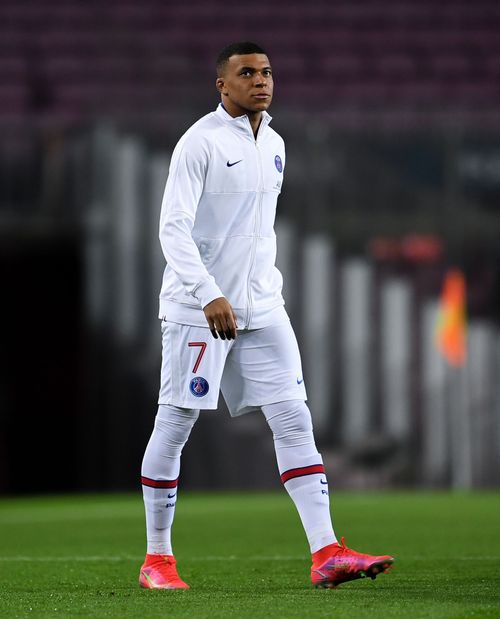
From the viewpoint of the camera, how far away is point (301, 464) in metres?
4.52

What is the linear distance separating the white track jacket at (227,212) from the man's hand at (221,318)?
0.22 metres

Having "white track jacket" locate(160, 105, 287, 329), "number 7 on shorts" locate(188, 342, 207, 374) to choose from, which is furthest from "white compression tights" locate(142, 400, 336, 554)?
"white track jacket" locate(160, 105, 287, 329)

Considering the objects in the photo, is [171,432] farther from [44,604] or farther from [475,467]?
[475,467]

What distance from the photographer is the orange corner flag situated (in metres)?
12.3

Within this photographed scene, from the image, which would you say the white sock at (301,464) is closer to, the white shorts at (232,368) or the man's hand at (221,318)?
the white shorts at (232,368)

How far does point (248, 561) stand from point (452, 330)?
7.11 m

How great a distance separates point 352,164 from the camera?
12.7 meters

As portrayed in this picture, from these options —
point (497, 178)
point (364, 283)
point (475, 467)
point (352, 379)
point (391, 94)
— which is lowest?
point (475, 467)

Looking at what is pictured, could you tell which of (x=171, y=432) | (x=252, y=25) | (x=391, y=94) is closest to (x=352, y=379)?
(x=391, y=94)

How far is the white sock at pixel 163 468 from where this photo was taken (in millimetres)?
4590

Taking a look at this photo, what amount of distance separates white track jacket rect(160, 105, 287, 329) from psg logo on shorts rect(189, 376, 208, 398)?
177 millimetres

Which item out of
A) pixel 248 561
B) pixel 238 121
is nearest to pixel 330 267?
pixel 248 561

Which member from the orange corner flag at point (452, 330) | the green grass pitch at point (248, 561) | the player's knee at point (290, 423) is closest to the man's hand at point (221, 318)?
the player's knee at point (290, 423)

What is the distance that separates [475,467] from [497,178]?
8.33 ft
